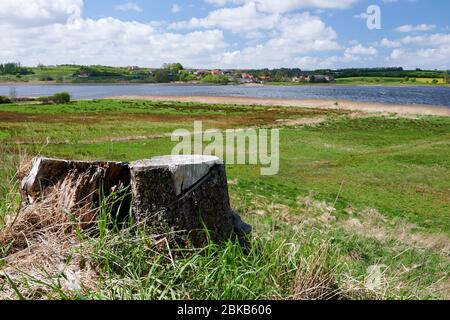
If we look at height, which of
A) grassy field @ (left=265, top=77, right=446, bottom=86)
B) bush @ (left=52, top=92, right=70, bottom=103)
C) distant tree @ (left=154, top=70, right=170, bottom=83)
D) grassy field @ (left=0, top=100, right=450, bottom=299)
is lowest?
grassy field @ (left=0, top=100, right=450, bottom=299)

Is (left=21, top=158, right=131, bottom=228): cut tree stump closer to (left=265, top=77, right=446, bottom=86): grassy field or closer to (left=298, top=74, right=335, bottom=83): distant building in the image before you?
(left=265, top=77, right=446, bottom=86): grassy field

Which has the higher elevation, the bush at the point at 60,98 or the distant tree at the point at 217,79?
the distant tree at the point at 217,79

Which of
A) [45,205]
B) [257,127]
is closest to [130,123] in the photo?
[257,127]

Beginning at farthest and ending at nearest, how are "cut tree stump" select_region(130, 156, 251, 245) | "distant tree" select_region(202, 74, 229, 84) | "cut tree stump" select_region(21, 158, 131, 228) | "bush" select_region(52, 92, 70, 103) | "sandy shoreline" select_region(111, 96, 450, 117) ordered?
1. "distant tree" select_region(202, 74, 229, 84)
2. "bush" select_region(52, 92, 70, 103)
3. "sandy shoreline" select_region(111, 96, 450, 117)
4. "cut tree stump" select_region(21, 158, 131, 228)
5. "cut tree stump" select_region(130, 156, 251, 245)

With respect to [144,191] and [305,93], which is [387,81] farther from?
[144,191]

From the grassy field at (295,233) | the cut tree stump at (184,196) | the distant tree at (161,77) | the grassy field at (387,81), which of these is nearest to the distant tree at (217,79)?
the distant tree at (161,77)

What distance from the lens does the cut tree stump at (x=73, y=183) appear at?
3.98m

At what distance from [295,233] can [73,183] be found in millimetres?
2058

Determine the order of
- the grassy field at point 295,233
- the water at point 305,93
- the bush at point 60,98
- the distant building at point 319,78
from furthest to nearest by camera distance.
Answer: the distant building at point 319,78
the water at point 305,93
the bush at point 60,98
the grassy field at point 295,233

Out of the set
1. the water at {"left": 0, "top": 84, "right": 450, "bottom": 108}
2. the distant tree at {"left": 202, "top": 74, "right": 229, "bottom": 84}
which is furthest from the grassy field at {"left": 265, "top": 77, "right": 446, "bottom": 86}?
the water at {"left": 0, "top": 84, "right": 450, "bottom": 108}

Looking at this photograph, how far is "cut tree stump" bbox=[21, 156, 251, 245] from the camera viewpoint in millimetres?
3857

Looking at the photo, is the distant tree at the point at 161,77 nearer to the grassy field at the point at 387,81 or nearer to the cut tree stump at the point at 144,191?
the grassy field at the point at 387,81

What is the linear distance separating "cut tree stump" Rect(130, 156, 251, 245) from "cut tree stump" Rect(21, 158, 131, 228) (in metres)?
0.23
